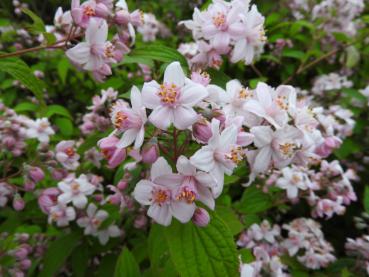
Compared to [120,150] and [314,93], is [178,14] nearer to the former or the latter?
[314,93]

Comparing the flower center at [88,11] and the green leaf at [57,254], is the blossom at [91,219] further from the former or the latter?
the flower center at [88,11]


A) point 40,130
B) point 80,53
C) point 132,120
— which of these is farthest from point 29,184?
point 132,120

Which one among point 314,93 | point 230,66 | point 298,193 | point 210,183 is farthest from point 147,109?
point 314,93

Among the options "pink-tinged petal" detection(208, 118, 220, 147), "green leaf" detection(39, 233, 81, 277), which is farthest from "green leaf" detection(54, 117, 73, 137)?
"pink-tinged petal" detection(208, 118, 220, 147)

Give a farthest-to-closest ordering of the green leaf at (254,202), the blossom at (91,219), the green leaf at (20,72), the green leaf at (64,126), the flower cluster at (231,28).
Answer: the green leaf at (64,126) → the green leaf at (254,202) → the blossom at (91,219) → the flower cluster at (231,28) → the green leaf at (20,72)

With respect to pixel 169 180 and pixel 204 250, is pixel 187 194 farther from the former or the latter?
pixel 204 250

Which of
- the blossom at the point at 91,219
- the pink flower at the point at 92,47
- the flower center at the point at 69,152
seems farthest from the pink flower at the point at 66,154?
the pink flower at the point at 92,47
